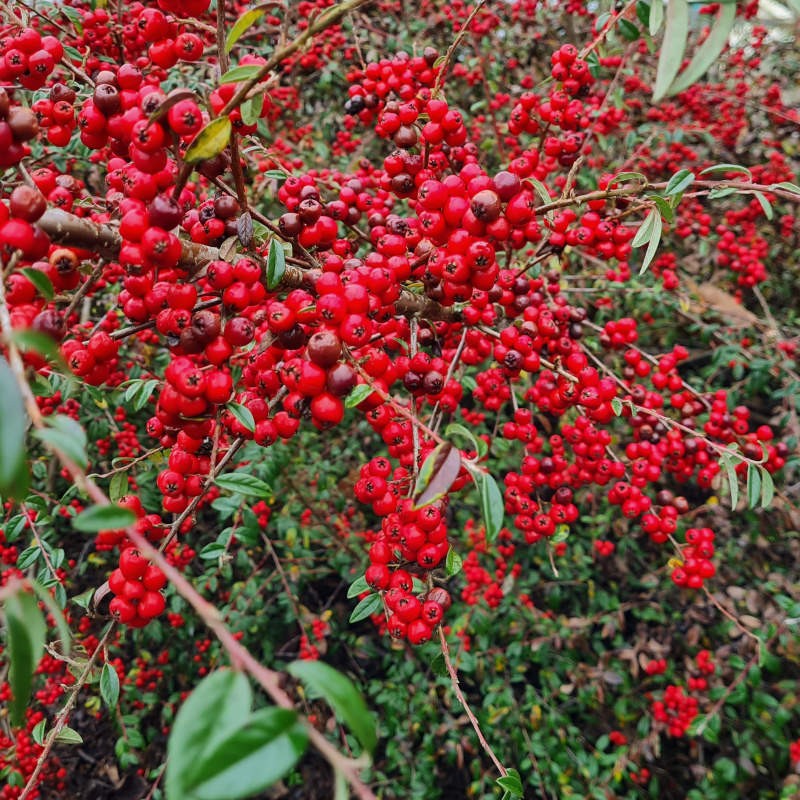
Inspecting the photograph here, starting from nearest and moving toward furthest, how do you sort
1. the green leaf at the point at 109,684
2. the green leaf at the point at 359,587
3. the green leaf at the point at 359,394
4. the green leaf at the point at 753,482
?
1. the green leaf at the point at 359,394
2. the green leaf at the point at 109,684
3. the green leaf at the point at 359,587
4. the green leaf at the point at 753,482

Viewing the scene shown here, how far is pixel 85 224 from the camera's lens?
4.00 ft

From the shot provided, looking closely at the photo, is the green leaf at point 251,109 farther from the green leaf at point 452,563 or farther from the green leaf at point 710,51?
the green leaf at point 452,563

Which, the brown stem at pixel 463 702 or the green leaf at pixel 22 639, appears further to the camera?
the brown stem at pixel 463 702

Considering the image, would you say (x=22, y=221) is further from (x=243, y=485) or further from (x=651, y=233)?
(x=651, y=233)

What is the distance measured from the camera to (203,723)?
0.63 meters

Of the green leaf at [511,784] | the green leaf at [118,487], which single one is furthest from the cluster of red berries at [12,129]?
the green leaf at [511,784]

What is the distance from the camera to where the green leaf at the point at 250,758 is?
23.0 inches

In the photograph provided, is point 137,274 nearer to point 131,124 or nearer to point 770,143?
point 131,124

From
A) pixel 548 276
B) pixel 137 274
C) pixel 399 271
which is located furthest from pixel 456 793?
pixel 137 274

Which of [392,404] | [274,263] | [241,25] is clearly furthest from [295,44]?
[392,404]

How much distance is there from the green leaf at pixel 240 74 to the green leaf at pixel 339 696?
1.04 m

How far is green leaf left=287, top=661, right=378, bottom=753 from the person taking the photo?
2.18ft

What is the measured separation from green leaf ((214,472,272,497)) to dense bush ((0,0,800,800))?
0.5 inches

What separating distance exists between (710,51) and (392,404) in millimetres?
870
